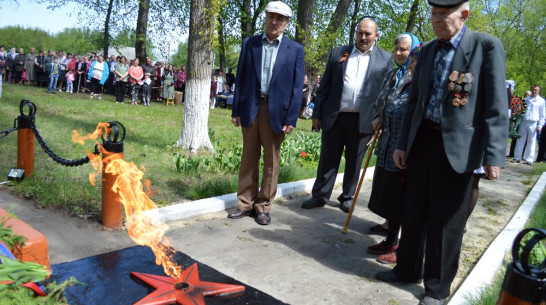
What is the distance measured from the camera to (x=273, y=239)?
462cm

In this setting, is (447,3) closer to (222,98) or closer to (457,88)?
(457,88)

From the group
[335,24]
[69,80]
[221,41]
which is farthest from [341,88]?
[221,41]

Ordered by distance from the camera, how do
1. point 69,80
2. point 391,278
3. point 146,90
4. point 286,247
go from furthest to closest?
point 69,80 → point 146,90 → point 286,247 → point 391,278

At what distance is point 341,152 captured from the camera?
5766mm

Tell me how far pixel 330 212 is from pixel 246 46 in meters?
2.43

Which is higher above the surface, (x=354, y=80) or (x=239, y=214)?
(x=354, y=80)

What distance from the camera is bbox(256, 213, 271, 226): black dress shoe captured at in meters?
5.03

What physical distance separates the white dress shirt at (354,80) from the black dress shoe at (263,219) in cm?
169

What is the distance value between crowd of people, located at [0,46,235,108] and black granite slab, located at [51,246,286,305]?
52.9ft

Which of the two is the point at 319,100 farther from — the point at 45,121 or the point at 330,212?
the point at 45,121

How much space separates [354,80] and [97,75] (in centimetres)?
1781

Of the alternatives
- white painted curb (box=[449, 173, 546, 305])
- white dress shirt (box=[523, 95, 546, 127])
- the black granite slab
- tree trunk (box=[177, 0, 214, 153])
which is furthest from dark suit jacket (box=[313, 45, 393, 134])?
white dress shirt (box=[523, 95, 546, 127])

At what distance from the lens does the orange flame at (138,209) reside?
11.9 feet

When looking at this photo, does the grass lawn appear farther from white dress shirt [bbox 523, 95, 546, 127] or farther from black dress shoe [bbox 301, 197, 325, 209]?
white dress shirt [bbox 523, 95, 546, 127]
